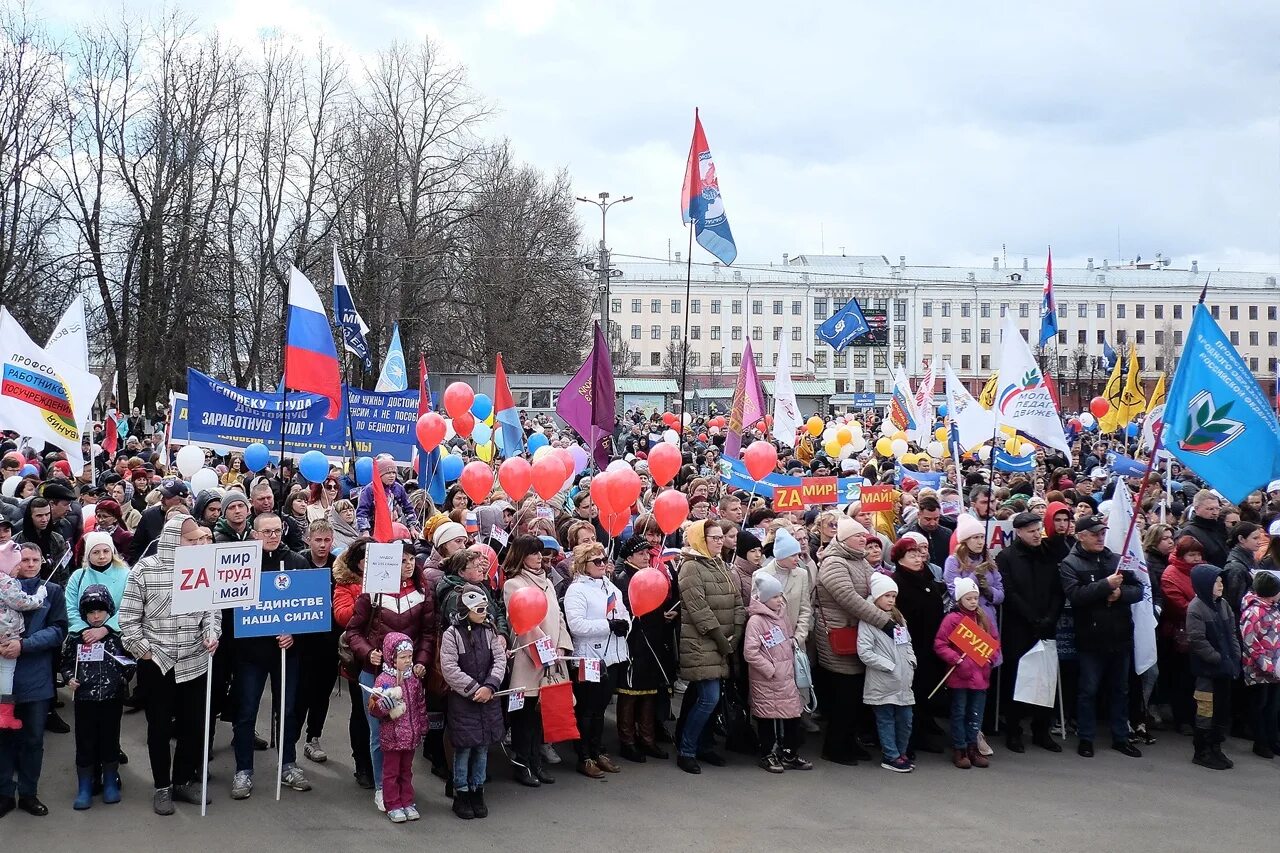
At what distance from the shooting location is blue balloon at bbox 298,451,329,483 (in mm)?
11430

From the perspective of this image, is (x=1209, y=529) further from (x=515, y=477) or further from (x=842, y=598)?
(x=515, y=477)

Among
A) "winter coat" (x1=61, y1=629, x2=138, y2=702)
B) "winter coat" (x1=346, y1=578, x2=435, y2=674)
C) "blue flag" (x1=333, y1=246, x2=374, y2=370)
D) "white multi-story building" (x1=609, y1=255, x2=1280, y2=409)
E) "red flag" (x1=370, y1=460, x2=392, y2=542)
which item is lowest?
"winter coat" (x1=61, y1=629, x2=138, y2=702)

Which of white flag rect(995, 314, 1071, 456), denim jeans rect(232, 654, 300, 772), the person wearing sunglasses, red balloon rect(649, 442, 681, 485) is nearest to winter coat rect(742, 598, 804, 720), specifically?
the person wearing sunglasses

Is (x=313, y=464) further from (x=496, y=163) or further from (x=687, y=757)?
(x=496, y=163)

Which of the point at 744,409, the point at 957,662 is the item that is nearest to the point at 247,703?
the point at 957,662

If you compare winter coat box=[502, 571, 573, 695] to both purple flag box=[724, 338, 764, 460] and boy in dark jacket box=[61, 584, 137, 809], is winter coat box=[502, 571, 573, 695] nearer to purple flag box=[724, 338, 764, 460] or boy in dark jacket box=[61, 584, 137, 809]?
boy in dark jacket box=[61, 584, 137, 809]

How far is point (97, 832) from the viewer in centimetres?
604

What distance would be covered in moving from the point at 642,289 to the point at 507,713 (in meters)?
98.2

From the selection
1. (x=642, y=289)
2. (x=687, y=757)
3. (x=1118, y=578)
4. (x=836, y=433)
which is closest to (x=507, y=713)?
(x=687, y=757)

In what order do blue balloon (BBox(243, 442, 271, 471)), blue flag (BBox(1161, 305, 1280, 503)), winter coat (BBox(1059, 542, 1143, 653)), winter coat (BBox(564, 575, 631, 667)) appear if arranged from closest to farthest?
winter coat (BBox(564, 575, 631, 667)) < blue flag (BBox(1161, 305, 1280, 503)) < winter coat (BBox(1059, 542, 1143, 653)) < blue balloon (BBox(243, 442, 271, 471))

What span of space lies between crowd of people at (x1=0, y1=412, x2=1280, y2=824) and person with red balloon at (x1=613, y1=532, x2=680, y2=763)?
21mm

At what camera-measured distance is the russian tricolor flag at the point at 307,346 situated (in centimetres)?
921

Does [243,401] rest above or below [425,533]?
above

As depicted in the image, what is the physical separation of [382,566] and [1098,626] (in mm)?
5073
